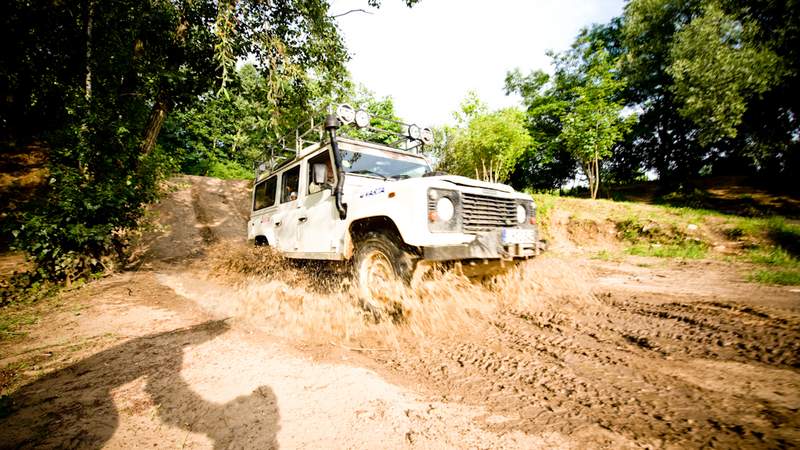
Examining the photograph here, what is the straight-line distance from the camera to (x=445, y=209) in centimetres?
288

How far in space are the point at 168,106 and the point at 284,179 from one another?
371 centimetres

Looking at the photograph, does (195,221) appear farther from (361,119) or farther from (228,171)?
(361,119)

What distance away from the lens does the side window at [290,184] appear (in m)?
4.71

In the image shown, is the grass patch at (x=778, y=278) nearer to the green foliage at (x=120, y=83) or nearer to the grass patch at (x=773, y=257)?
the grass patch at (x=773, y=257)

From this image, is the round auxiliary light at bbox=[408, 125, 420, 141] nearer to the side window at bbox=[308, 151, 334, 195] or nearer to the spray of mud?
the side window at bbox=[308, 151, 334, 195]

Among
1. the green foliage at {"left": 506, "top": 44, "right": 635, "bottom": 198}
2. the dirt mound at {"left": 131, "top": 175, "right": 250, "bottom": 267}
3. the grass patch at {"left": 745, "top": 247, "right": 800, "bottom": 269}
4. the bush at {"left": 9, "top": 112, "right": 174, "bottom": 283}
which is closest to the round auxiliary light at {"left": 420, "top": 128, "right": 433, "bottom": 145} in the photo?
the bush at {"left": 9, "top": 112, "right": 174, "bottom": 283}

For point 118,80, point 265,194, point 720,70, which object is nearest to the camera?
A: point 118,80

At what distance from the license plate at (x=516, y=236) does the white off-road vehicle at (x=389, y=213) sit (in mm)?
10

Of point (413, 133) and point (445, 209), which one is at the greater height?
point (413, 133)

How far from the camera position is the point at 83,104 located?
15.1 ft

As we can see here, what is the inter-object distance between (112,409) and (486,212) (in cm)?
327

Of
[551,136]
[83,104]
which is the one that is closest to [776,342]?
[83,104]

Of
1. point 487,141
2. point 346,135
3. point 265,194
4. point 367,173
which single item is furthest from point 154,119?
point 487,141

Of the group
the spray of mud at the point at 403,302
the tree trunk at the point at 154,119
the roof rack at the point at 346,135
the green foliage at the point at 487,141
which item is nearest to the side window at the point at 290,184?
the roof rack at the point at 346,135
